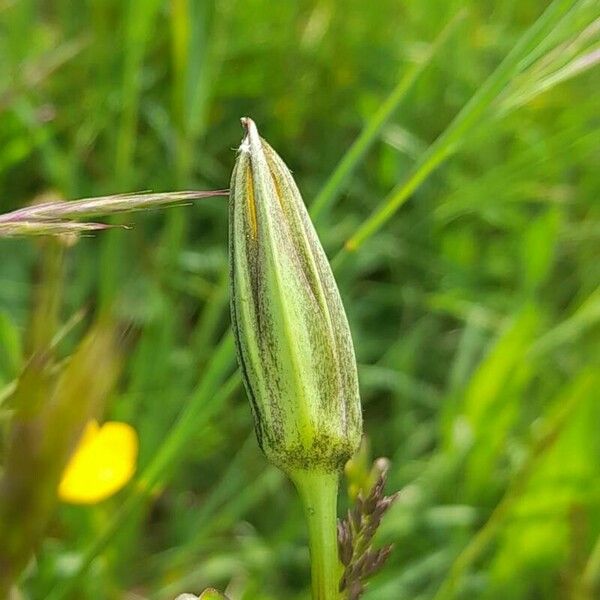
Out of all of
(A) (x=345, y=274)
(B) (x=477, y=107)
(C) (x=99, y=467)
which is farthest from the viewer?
(A) (x=345, y=274)

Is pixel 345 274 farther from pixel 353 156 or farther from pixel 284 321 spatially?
pixel 284 321

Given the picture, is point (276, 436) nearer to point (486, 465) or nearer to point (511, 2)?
point (486, 465)

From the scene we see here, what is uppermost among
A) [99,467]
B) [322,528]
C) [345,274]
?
A: [345,274]

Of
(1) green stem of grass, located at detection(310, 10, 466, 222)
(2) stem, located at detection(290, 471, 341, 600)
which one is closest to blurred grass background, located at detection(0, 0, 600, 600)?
(1) green stem of grass, located at detection(310, 10, 466, 222)

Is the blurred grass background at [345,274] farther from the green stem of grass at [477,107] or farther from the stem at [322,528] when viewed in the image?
the stem at [322,528]

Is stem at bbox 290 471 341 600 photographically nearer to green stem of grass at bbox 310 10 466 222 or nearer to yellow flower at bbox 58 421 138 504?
green stem of grass at bbox 310 10 466 222

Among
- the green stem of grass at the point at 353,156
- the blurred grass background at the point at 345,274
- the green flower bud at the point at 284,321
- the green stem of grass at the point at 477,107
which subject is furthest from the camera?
the blurred grass background at the point at 345,274

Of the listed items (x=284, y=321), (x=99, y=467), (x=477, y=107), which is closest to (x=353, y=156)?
(x=477, y=107)

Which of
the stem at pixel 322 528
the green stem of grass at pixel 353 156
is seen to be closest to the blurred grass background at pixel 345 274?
the green stem of grass at pixel 353 156
